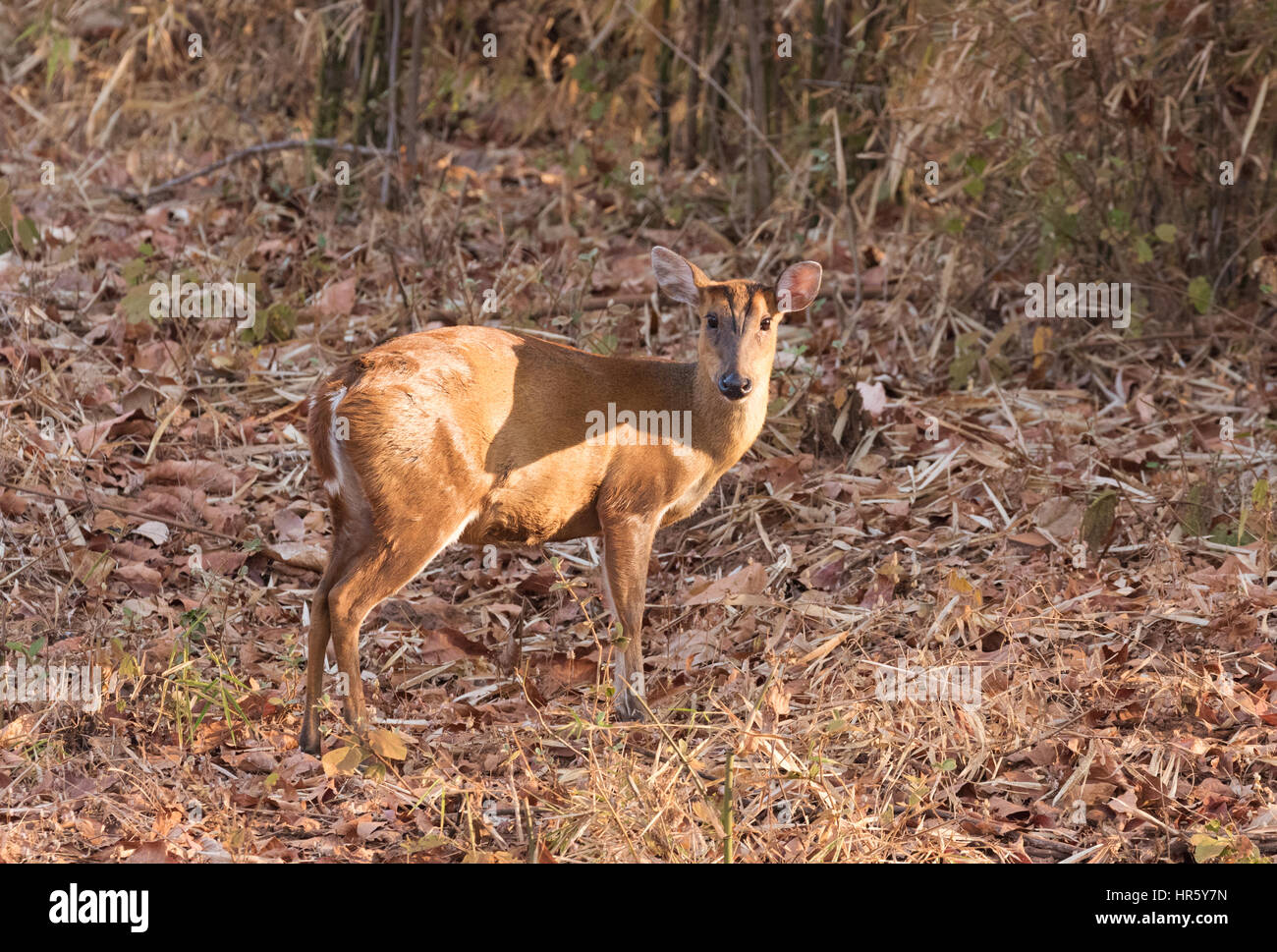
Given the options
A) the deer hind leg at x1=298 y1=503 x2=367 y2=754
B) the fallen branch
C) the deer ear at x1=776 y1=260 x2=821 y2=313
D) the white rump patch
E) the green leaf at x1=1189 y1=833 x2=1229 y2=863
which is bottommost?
the green leaf at x1=1189 y1=833 x2=1229 y2=863

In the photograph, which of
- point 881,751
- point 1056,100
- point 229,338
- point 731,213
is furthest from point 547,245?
point 881,751

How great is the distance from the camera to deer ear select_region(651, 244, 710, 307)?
5797 millimetres

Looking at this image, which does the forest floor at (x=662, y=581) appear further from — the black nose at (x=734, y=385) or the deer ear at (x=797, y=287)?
the deer ear at (x=797, y=287)

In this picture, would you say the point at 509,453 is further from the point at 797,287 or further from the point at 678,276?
the point at 797,287

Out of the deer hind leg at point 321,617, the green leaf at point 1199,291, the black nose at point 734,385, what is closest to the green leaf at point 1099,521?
the black nose at point 734,385

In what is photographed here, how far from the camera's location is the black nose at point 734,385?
5.52m

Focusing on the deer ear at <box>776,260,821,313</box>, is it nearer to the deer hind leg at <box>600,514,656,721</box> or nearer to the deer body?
the deer body

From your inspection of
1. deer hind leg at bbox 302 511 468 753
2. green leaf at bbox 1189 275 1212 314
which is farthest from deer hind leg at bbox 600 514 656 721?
green leaf at bbox 1189 275 1212 314

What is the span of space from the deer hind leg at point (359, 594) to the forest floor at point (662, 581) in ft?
0.53

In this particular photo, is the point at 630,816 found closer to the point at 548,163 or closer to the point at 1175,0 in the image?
the point at 1175,0

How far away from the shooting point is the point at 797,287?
19.6 feet

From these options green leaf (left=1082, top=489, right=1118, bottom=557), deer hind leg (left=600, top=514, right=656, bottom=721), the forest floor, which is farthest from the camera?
green leaf (left=1082, top=489, right=1118, bottom=557)

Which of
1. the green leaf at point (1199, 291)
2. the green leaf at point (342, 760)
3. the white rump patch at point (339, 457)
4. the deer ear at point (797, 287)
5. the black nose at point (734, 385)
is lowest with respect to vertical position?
the green leaf at point (342, 760)

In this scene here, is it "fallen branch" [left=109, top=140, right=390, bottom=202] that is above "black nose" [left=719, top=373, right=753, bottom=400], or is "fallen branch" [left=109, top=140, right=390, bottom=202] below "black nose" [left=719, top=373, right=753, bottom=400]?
above
